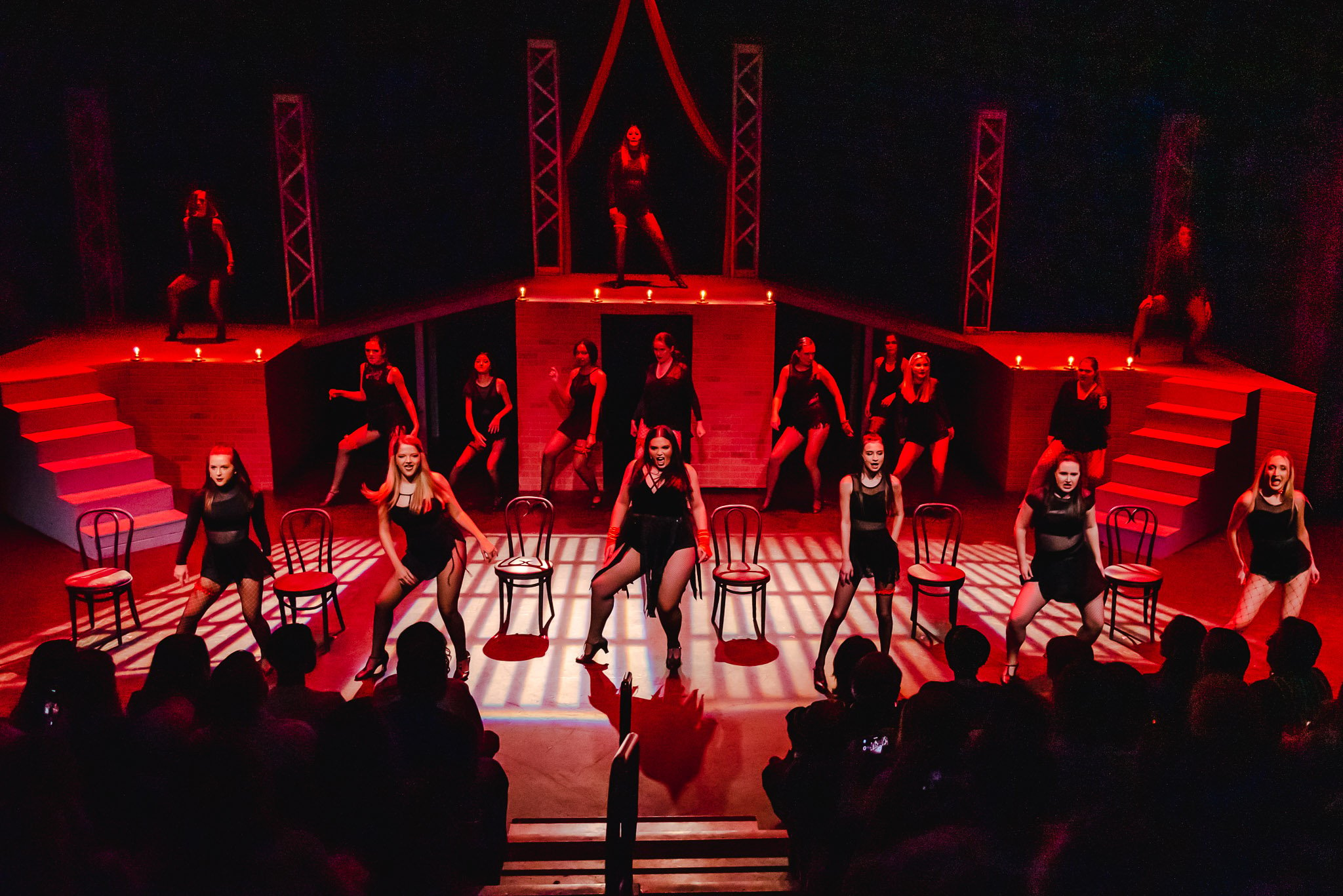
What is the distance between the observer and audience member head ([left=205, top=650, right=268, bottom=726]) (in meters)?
3.34

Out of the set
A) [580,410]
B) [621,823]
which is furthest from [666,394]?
[621,823]

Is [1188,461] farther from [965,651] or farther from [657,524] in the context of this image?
[965,651]

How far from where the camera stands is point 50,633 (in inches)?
263

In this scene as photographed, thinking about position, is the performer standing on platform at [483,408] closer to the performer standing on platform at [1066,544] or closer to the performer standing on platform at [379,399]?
the performer standing on platform at [379,399]

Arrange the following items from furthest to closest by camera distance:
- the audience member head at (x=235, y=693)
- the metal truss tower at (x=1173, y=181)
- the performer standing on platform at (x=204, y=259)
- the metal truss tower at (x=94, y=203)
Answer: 1. the metal truss tower at (x=94, y=203)
2. the metal truss tower at (x=1173, y=181)
3. the performer standing on platform at (x=204, y=259)
4. the audience member head at (x=235, y=693)

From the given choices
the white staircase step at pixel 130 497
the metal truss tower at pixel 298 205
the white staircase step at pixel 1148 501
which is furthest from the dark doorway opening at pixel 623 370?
the white staircase step at pixel 1148 501

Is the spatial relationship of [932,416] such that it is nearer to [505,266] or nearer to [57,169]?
[505,266]

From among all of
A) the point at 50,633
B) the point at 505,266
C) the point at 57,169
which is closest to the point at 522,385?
the point at 505,266

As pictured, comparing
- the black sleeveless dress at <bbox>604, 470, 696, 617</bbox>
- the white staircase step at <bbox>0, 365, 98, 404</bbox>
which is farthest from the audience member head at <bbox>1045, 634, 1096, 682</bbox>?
the white staircase step at <bbox>0, 365, 98, 404</bbox>

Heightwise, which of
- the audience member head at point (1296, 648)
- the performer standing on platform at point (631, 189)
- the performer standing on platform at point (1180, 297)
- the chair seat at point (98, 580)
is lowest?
the chair seat at point (98, 580)

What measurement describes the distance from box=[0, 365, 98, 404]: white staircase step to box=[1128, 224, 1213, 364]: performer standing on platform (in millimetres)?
9241

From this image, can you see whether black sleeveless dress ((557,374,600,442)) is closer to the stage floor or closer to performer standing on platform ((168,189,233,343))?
the stage floor

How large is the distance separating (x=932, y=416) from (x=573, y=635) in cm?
387

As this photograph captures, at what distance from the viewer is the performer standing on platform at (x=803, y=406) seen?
9164mm
